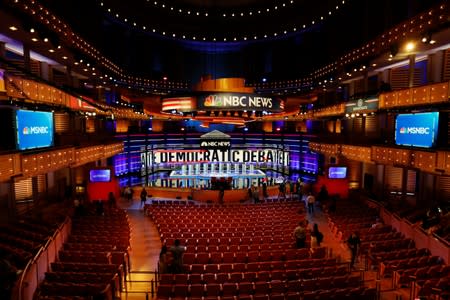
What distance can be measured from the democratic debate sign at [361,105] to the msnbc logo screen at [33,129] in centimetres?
1553

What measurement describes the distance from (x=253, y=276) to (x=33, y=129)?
9.67m

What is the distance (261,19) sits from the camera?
35.1m

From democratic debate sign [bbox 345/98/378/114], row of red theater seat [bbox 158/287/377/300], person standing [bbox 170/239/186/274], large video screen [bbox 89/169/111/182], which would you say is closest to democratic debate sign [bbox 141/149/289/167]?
large video screen [bbox 89/169/111/182]

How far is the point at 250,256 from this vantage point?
37.6 feet

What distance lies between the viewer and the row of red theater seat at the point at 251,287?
28.5 ft

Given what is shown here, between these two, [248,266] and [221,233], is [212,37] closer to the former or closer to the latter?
[221,233]

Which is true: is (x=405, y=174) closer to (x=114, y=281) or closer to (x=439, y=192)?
(x=439, y=192)

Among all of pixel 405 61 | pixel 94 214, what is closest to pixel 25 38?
pixel 94 214

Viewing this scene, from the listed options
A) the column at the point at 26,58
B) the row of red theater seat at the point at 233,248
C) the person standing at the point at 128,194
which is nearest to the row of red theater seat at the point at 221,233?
the row of red theater seat at the point at 233,248

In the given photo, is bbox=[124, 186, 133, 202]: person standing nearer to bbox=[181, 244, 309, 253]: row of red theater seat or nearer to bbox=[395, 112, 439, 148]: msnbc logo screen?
bbox=[181, 244, 309, 253]: row of red theater seat

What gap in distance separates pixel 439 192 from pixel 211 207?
43.3 feet

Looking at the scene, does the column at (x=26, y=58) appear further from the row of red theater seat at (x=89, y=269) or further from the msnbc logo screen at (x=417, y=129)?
the msnbc logo screen at (x=417, y=129)

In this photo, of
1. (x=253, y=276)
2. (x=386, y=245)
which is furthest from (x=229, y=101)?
(x=386, y=245)

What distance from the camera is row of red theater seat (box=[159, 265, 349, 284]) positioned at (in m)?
9.49
